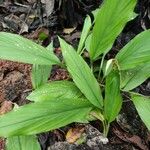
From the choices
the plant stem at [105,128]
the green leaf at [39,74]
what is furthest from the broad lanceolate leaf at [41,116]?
the green leaf at [39,74]

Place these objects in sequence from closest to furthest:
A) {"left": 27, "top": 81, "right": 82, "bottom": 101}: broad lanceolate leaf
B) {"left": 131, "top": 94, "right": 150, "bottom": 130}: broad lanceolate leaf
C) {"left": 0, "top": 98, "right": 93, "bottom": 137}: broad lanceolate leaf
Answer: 1. {"left": 0, "top": 98, "right": 93, "bottom": 137}: broad lanceolate leaf
2. {"left": 131, "top": 94, "right": 150, "bottom": 130}: broad lanceolate leaf
3. {"left": 27, "top": 81, "right": 82, "bottom": 101}: broad lanceolate leaf

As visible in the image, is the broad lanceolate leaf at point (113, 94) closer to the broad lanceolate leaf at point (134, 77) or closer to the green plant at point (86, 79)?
the green plant at point (86, 79)

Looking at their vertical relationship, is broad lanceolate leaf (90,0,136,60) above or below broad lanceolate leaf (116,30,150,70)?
above

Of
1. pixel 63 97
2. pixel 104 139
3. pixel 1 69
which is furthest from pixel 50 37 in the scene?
pixel 104 139

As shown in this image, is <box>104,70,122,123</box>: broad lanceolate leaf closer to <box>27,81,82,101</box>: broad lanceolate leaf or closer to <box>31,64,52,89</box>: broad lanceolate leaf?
<box>27,81,82,101</box>: broad lanceolate leaf

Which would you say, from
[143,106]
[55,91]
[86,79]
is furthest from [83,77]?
[143,106]

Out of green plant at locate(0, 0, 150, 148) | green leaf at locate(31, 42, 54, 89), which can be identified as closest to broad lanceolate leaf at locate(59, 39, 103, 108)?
green plant at locate(0, 0, 150, 148)
